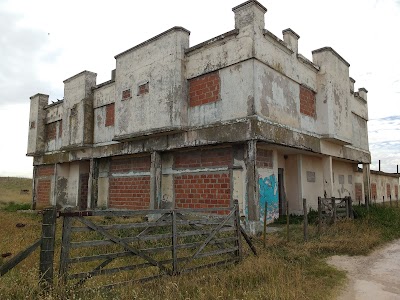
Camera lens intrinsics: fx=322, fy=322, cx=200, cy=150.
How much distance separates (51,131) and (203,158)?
13065mm

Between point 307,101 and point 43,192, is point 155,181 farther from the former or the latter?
point 43,192

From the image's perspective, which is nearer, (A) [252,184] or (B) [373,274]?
(B) [373,274]

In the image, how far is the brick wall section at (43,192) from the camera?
20562 millimetres

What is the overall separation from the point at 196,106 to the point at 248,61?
2623mm

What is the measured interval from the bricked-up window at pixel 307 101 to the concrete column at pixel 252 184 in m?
3.91

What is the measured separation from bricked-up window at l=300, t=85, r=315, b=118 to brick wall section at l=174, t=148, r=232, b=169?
396cm

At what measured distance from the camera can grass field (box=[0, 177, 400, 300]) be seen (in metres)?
4.46

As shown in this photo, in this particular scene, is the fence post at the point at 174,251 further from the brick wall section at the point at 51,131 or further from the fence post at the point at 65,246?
the brick wall section at the point at 51,131

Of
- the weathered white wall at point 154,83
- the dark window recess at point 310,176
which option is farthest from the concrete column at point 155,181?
the dark window recess at point 310,176

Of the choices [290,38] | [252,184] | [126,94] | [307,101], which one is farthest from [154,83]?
[307,101]

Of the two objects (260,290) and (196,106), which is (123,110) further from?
(260,290)

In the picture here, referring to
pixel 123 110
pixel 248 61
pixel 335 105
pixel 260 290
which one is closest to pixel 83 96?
pixel 123 110

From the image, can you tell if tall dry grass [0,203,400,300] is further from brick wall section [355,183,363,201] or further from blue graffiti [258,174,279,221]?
brick wall section [355,183,363,201]

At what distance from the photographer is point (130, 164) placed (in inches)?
617
